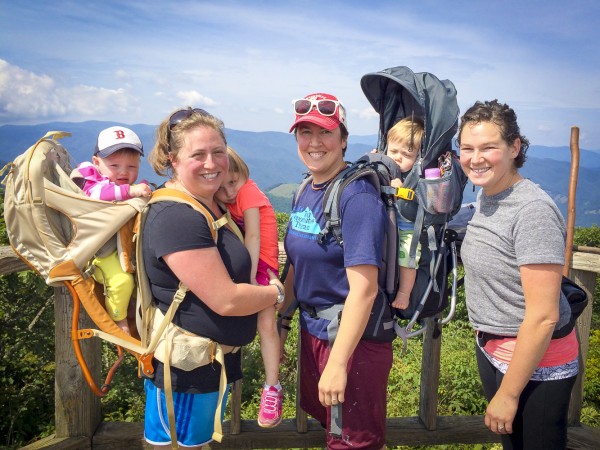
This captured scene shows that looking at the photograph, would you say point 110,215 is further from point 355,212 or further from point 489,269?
point 489,269

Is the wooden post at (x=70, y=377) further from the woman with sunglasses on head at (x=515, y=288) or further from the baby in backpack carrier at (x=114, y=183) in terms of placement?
the woman with sunglasses on head at (x=515, y=288)

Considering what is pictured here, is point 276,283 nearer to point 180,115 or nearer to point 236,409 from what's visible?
point 180,115

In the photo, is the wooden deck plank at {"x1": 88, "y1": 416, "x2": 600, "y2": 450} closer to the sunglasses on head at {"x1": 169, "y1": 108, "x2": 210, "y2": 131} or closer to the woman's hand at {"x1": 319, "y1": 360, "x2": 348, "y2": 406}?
the woman's hand at {"x1": 319, "y1": 360, "x2": 348, "y2": 406}

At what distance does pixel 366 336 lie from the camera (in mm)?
2273

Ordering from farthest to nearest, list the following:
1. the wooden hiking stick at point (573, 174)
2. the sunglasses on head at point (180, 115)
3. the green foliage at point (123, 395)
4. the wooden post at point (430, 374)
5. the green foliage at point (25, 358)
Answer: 1. the green foliage at point (123, 395)
2. the green foliage at point (25, 358)
3. the wooden post at point (430, 374)
4. the wooden hiking stick at point (573, 174)
5. the sunglasses on head at point (180, 115)

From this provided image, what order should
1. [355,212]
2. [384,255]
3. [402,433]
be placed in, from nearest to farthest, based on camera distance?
1. [355,212]
2. [384,255]
3. [402,433]

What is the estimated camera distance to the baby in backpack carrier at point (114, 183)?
2209mm

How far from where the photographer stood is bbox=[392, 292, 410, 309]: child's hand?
2.34 metres

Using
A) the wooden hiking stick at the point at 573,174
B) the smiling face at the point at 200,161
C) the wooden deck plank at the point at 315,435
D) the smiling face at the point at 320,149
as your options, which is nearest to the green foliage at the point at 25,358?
the wooden deck plank at the point at 315,435

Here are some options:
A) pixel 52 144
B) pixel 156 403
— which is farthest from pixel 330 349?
pixel 52 144

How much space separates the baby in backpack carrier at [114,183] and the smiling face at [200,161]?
0.24 metres

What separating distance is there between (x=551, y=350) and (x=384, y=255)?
2.72 ft

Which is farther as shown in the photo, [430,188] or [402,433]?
[402,433]

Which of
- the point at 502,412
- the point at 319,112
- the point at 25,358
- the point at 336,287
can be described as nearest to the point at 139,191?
the point at 319,112
